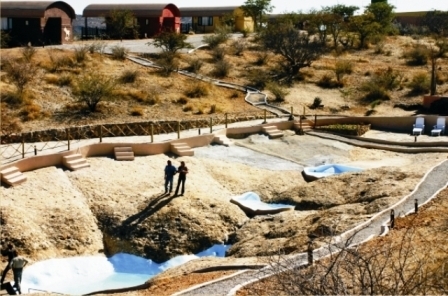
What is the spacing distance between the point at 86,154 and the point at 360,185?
1021 cm

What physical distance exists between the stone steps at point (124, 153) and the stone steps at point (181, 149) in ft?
5.95

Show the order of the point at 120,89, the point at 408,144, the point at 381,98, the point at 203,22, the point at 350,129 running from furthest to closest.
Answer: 1. the point at 203,22
2. the point at 381,98
3. the point at 120,89
4. the point at 350,129
5. the point at 408,144

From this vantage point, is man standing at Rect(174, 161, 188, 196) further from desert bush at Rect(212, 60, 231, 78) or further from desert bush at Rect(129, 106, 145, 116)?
desert bush at Rect(212, 60, 231, 78)

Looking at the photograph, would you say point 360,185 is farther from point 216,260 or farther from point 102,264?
point 102,264

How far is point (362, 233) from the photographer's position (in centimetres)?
1762

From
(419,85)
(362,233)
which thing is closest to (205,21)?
(419,85)

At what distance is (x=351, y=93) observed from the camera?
40.8 metres

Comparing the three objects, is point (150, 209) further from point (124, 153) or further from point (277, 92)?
point (277, 92)

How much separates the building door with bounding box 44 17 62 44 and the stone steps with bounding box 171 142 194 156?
22082mm

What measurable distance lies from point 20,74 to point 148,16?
22341 millimetres

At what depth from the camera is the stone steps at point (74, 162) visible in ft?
81.0

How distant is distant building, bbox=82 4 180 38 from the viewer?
54.5 m

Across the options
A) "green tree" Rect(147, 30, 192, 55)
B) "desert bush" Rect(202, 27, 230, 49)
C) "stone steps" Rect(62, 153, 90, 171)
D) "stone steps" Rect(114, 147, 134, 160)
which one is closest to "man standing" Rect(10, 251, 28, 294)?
"stone steps" Rect(62, 153, 90, 171)

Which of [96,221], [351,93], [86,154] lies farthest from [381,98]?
[96,221]
